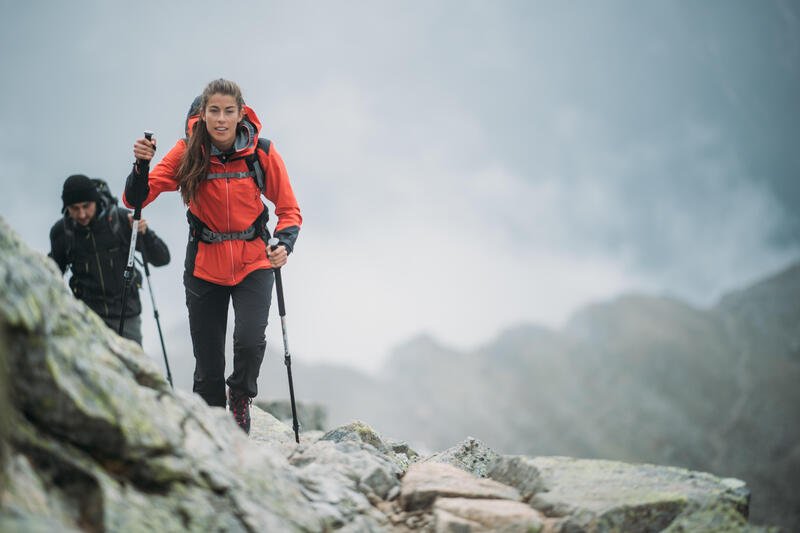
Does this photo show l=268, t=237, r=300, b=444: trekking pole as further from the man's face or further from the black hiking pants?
the man's face

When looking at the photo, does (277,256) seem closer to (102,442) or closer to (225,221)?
(225,221)

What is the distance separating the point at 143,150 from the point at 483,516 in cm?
645

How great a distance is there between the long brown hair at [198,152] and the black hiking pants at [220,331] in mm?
1338

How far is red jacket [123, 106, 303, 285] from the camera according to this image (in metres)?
7.23

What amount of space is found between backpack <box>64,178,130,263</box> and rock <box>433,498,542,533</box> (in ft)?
24.2

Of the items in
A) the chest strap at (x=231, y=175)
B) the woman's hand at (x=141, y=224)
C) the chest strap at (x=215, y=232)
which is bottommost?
the chest strap at (x=215, y=232)

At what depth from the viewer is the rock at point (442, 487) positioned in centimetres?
612

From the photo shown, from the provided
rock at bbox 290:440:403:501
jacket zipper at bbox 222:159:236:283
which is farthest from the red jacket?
rock at bbox 290:440:403:501

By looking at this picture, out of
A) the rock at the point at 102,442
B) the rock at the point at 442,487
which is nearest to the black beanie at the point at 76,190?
the rock at the point at 102,442

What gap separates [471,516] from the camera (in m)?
5.67

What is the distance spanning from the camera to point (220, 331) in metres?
7.70

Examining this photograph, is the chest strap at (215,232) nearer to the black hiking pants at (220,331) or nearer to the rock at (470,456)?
the black hiking pants at (220,331)

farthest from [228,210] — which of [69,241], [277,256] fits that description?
[69,241]

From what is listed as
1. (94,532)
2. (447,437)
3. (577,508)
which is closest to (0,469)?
(94,532)
